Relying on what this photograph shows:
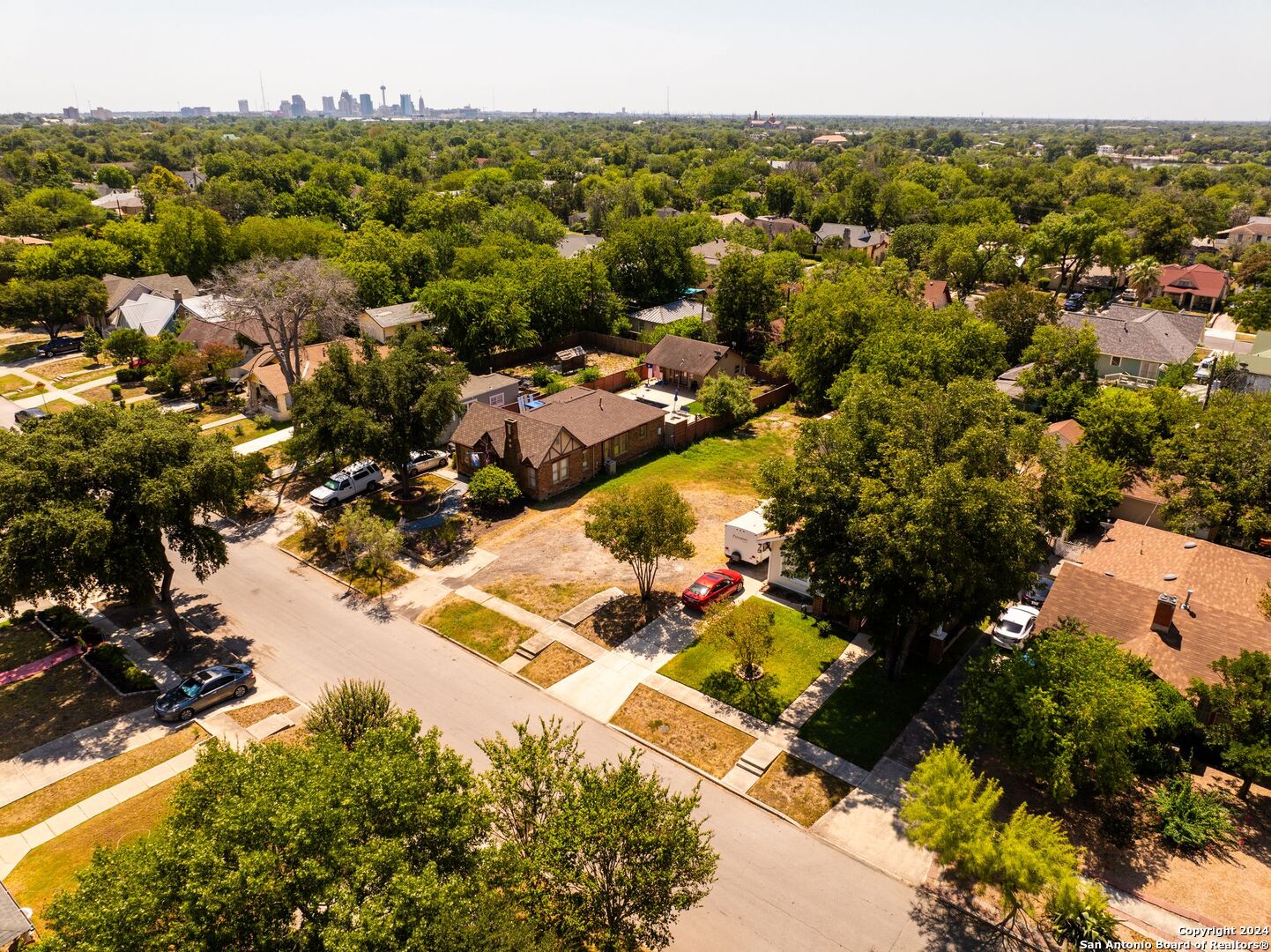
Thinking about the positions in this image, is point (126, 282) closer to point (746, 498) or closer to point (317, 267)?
point (317, 267)

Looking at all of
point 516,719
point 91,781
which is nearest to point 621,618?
point 516,719

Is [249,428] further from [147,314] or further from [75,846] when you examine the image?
[75,846]

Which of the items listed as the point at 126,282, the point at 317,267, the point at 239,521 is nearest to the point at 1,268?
the point at 126,282

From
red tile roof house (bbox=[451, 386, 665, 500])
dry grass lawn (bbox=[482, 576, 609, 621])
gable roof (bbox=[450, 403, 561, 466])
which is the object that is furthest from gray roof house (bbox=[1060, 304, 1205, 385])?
dry grass lawn (bbox=[482, 576, 609, 621])

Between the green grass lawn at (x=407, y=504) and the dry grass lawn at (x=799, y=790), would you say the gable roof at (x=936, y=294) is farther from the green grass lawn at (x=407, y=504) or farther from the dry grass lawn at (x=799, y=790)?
the dry grass lawn at (x=799, y=790)

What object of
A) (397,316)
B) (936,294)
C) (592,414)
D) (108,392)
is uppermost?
(936,294)

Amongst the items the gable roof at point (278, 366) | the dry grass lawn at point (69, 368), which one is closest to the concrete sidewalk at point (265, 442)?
the gable roof at point (278, 366)
